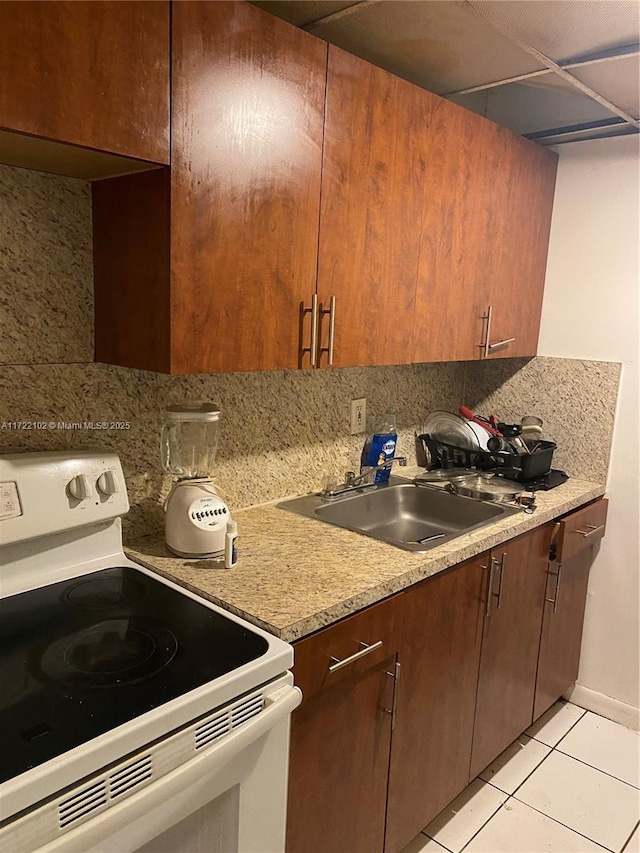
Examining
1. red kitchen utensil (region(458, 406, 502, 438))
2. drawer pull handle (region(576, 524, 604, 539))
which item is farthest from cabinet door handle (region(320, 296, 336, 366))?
drawer pull handle (region(576, 524, 604, 539))

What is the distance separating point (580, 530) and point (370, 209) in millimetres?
1330

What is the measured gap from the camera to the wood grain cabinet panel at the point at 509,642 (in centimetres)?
187

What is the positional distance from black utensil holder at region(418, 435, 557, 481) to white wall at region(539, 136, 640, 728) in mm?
282

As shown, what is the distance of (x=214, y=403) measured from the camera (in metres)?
1.73

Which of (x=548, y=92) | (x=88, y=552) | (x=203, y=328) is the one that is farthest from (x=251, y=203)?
(x=548, y=92)

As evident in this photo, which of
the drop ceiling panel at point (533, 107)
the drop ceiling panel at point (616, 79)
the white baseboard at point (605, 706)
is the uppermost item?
the drop ceiling panel at point (533, 107)

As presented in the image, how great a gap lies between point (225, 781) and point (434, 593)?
0.71 m

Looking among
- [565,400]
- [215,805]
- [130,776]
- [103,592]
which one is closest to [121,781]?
[130,776]

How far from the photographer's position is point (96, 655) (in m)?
1.12

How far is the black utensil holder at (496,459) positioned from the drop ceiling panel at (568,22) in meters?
1.24

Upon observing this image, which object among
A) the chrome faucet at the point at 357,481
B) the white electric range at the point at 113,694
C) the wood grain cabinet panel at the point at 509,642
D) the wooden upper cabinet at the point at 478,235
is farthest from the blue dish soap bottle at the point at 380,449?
the white electric range at the point at 113,694

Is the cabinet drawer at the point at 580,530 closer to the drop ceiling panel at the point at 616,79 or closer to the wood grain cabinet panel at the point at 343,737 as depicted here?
the wood grain cabinet panel at the point at 343,737

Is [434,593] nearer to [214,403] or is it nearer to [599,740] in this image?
[214,403]

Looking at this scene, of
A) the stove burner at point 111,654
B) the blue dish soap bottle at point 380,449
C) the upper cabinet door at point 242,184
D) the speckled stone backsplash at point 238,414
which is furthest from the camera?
the blue dish soap bottle at point 380,449
